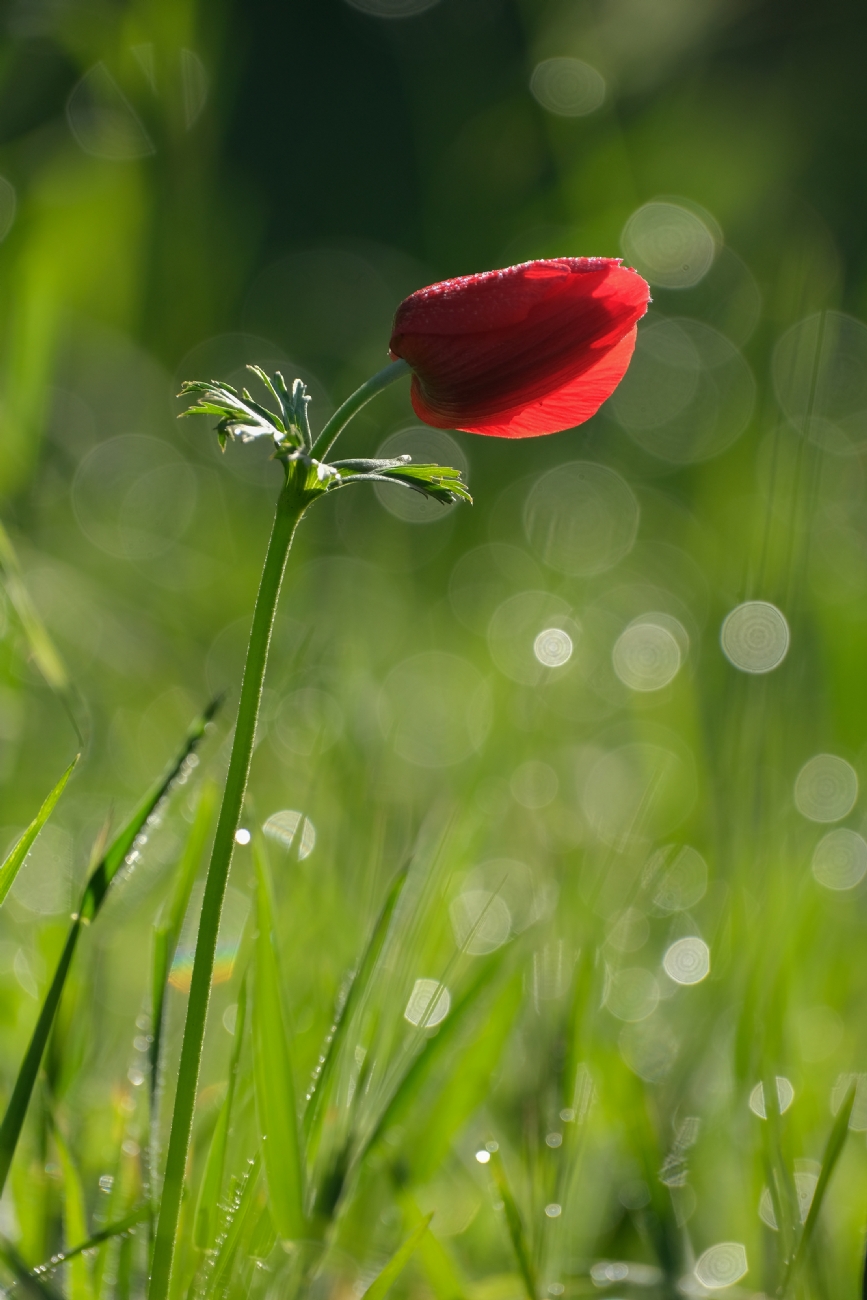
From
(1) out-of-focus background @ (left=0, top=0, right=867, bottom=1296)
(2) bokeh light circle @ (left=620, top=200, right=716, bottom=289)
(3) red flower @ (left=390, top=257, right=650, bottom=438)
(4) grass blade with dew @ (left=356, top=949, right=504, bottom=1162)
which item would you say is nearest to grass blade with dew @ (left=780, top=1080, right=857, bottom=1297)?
(1) out-of-focus background @ (left=0, top=0, right=867, bottom=1296)

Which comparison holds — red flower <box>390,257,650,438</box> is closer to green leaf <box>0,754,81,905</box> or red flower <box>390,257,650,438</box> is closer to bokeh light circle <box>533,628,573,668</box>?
green leaf <box>0,754,81,905</box>

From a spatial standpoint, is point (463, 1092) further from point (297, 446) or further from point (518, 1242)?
point (297, 446)

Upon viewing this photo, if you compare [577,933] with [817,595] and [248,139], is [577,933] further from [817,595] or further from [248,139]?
[248,139]

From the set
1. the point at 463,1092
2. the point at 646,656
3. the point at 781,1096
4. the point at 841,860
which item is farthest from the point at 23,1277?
the point at 646,656

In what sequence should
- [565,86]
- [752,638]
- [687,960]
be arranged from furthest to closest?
1. [565,86]
2. [752,638]
3. [687,960]

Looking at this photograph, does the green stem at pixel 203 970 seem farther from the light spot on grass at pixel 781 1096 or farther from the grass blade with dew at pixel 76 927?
the light spot on grass at pixel 781 1096
